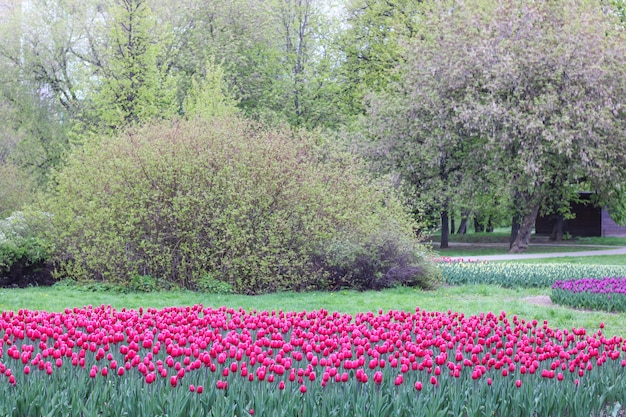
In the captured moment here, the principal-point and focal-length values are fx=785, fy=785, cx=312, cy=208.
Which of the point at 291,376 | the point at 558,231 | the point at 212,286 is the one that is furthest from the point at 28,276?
the point at 558,231

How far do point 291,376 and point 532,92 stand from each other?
998 inches

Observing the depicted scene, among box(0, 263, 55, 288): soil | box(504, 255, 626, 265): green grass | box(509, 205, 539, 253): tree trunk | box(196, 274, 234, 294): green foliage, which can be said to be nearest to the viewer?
box(196, 274, 234, 294): green foliage

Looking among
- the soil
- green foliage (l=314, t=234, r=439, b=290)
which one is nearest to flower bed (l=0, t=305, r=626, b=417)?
green foliage (l=314, t=234, r=439, b=290)

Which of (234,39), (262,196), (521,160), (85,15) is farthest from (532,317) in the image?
(85,15)

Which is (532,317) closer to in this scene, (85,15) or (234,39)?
(234,39)

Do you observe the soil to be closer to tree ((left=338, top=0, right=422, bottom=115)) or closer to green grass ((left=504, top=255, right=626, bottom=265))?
green grass ((left=504, top=255, right=626, bottom=265))

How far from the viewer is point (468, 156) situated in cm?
3053

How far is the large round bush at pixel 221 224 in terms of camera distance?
1427cm

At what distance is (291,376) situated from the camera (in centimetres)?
499

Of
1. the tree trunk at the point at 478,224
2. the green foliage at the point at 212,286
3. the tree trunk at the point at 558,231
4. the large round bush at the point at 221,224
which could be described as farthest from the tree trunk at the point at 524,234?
the green foliage at the point at 212,286

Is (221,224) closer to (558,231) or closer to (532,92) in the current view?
(532,92)

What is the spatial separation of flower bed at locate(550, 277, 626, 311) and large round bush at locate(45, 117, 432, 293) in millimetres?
3018

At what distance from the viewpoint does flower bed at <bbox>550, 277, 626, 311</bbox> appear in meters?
11.5

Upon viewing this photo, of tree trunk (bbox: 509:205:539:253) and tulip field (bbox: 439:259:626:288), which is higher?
tree trunk (bbox: 509:205:539:253)
